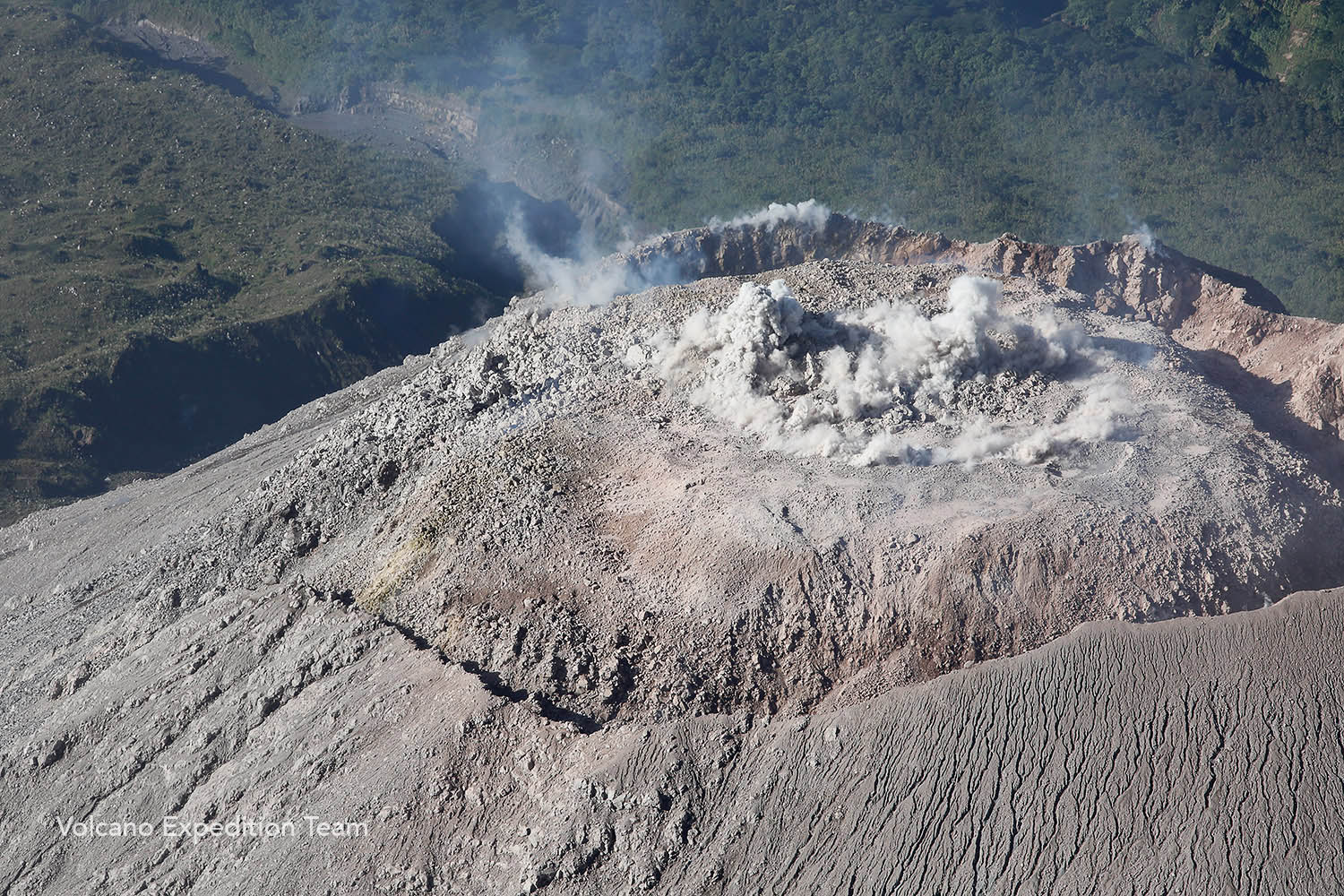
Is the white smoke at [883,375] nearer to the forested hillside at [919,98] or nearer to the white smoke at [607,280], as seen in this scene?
the white smoke at [607,280]

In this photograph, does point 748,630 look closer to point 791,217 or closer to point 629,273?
point 629,273

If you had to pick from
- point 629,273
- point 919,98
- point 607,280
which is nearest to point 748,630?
point 607,280

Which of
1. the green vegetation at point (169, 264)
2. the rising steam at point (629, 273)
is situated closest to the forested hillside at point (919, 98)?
the green vegetation at point (169, 264)

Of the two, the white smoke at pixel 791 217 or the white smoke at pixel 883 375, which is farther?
the white smoke at pixel 791 217

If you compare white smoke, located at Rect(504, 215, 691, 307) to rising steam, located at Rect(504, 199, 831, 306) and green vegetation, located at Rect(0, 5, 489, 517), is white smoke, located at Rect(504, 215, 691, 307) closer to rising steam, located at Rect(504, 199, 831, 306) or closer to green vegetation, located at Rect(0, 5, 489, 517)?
rising steam, located at Rect(504, 199, 831, 306)

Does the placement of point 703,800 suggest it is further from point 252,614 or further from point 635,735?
point 252,614
